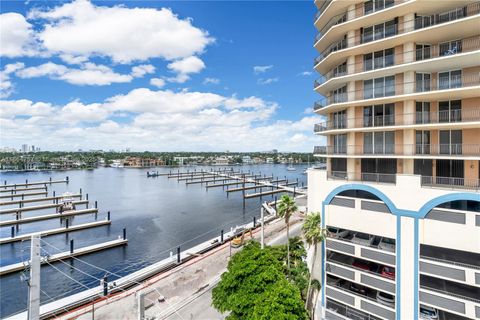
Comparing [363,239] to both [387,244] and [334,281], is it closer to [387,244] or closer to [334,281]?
[387,244]

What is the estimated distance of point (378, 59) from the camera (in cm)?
2267

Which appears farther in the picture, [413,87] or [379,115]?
[379,115]

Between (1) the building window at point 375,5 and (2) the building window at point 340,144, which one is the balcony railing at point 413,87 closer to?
(2) the building window at point 340,144

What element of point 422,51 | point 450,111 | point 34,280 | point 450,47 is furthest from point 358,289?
point 34,280

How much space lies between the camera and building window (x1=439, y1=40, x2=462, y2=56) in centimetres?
2037

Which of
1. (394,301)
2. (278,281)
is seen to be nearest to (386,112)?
(394,301)

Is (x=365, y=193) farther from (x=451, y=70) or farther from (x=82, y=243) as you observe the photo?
(x=82, y=243)

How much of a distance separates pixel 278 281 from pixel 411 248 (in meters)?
9.70

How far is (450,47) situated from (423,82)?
325cm

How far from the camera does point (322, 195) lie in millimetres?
23453

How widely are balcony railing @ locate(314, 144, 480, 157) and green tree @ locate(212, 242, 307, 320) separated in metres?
12.5

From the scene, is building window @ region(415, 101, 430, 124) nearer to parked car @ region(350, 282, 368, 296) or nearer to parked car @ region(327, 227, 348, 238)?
parked car @ region(327, 227, 348, 238)

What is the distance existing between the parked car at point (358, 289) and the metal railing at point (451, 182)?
1009 centimetres

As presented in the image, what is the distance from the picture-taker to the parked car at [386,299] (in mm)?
19875
